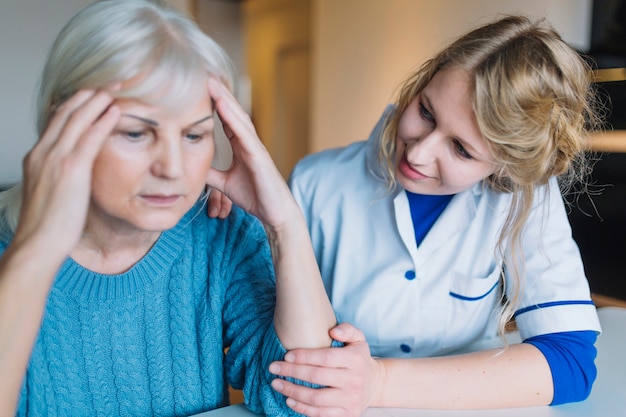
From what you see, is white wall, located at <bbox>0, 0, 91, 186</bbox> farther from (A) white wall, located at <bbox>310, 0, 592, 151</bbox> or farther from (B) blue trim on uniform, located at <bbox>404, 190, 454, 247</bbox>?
(B) blue trim on uniform, located at <bbox>404, 190, 454, 247</bbox>

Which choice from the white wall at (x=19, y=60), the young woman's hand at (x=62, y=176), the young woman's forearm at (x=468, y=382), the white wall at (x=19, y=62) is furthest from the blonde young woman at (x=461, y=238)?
the white wall at (x=19, y=62)

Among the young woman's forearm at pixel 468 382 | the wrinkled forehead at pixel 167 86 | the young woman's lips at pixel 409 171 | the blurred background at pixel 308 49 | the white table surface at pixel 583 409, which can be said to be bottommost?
the white table surface at pixel 583 409

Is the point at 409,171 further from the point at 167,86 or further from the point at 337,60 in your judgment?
the point at 337,60

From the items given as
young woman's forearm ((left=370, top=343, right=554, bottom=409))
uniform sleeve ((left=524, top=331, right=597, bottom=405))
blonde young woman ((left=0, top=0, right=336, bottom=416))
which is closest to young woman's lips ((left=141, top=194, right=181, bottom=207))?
blonde young woman ((left=0, top=0, right=336, bottom=416))

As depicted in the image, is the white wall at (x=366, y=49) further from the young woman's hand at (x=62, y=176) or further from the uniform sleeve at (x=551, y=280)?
the young woman's hand at (x=62, y=176)

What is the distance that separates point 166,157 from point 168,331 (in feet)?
1.12

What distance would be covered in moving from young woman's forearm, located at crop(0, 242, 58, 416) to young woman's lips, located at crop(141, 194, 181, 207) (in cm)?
19

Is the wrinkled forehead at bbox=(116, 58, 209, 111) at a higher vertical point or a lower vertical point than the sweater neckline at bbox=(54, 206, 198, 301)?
higher

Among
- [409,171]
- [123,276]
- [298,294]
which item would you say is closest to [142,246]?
[123,276]

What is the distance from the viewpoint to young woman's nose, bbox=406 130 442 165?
3.43ft

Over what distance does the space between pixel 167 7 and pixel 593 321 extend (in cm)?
91

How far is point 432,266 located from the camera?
120 centimetres

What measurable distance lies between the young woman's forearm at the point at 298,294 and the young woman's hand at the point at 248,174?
3 centimetres

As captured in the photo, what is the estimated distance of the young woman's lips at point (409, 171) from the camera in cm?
110
